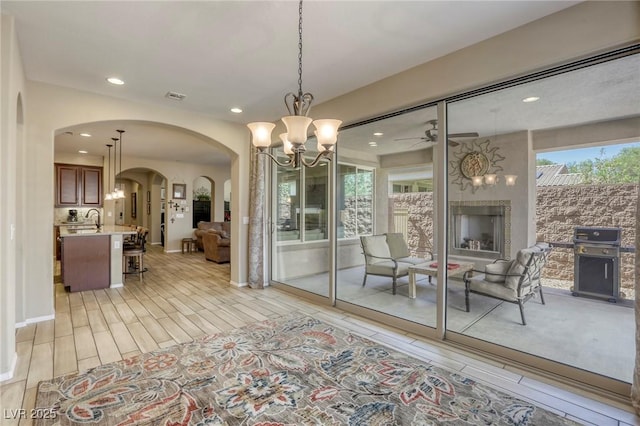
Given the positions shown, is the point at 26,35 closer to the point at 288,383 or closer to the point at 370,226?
the point at 288,383

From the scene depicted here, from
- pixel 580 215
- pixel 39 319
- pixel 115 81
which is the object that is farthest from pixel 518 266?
pixel 39 319

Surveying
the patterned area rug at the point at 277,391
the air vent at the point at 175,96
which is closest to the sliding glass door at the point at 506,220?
the patterned area rug at the point at 277,391

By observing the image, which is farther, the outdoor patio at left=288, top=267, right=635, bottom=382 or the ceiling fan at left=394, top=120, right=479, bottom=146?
Result: the ceiling fan at left=394, top=120, right=479, bottom=146

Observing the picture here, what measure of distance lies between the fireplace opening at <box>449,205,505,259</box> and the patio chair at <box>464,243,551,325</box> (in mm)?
146

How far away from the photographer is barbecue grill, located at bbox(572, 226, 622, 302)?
245 centimetres

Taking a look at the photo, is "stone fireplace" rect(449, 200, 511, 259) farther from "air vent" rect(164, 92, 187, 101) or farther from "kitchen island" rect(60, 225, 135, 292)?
"kitchen island" rect(60, 225, 135, 292)

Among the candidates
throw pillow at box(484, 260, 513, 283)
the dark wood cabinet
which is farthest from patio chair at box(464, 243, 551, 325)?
the dark wood cabinet

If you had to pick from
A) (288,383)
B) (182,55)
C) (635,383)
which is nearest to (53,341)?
(288,383)

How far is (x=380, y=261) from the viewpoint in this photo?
452 cm

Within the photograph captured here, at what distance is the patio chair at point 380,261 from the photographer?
14.0ft

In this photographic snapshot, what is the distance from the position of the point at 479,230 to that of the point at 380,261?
1.61m

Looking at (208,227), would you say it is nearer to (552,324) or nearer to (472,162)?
(472,162)

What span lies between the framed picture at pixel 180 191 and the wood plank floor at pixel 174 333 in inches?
173

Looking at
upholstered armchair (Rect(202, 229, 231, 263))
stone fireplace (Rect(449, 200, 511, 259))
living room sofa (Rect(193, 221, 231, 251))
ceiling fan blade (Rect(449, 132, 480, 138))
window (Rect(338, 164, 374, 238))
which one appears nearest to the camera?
stone fireplace (Rect(449, 200, 511, 259))
